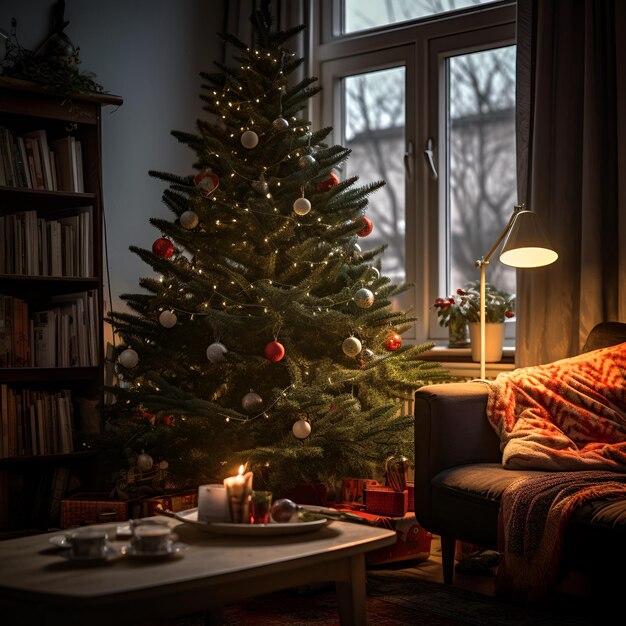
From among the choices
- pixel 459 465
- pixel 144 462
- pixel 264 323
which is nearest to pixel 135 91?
pixel 264 323

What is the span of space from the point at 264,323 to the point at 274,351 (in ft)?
0.42

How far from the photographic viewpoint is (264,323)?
2949 millimetres

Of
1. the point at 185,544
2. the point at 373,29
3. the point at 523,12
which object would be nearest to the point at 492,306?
the point at 523,12

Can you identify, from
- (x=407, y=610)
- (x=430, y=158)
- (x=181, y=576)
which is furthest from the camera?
(x=430, y=158)

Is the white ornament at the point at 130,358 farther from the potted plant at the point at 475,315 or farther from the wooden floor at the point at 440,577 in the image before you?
the potted plant at the point at 475,315

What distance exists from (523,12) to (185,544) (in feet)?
9.03

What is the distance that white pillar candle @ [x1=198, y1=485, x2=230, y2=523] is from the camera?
1.75 metres

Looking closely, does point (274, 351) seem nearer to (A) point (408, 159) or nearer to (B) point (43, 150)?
(B) point (43, 150)

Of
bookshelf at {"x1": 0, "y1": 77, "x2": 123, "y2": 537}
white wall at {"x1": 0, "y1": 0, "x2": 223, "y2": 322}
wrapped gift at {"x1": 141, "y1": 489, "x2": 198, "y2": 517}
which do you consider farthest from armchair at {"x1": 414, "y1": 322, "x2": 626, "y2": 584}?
white wall at {"x1": 0, "y1": 0, "x2": 223, "y2": 322}

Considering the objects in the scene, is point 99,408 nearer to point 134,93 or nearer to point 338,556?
point 134,93

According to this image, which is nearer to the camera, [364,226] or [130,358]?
[130,358]

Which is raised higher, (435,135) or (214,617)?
(435,135)

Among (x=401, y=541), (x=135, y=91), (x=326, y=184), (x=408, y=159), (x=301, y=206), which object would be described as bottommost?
(x=401, y=541)

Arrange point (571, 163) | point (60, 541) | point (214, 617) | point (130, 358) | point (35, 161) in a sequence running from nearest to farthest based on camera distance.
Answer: point (60, 541), point (214, 617), point (130, 358), point (571, 163), point (35, 161)
